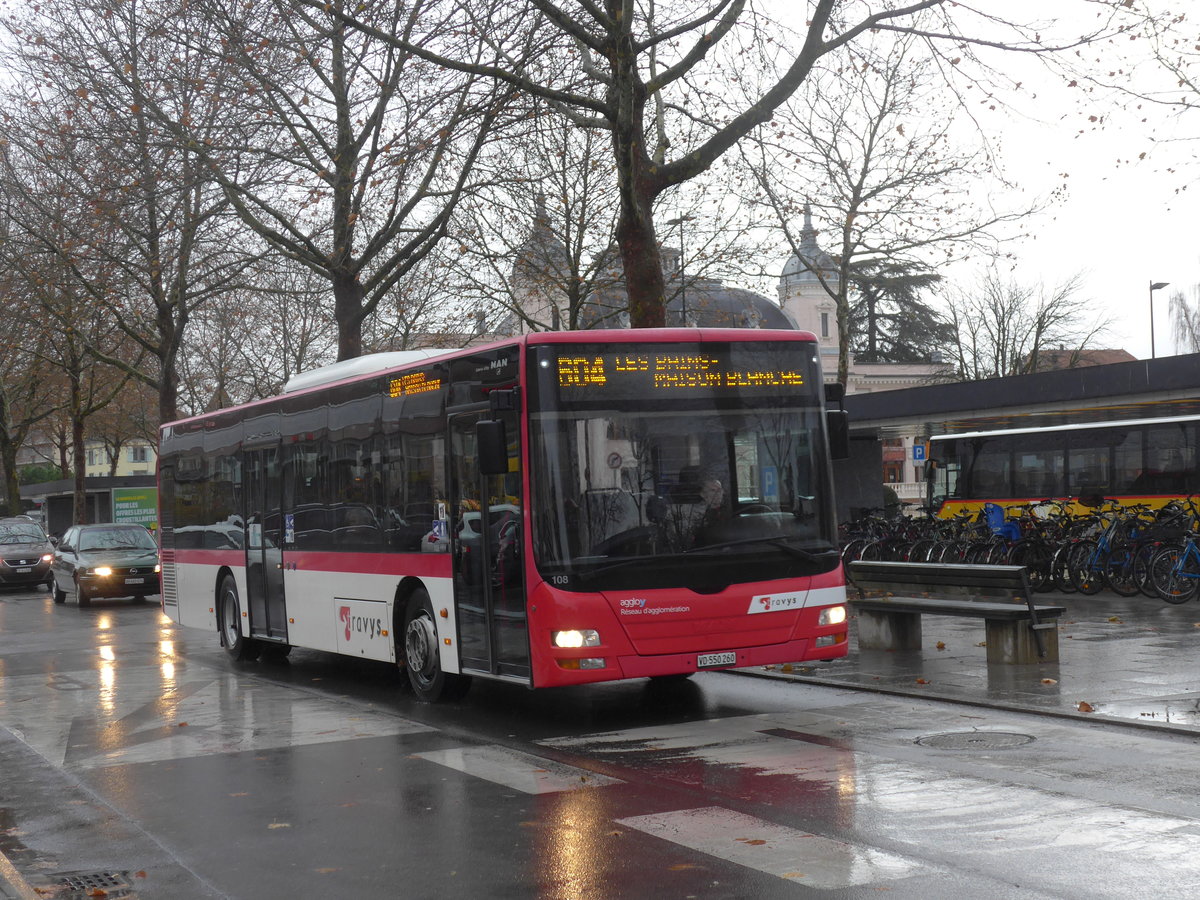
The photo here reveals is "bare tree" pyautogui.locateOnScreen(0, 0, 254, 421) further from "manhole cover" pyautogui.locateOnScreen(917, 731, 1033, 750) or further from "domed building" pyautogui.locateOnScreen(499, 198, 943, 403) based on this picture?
"manhole cover" pyautogui.locateOnScreen(917, 731, 1033, 750)

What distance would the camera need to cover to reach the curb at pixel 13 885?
241 inches

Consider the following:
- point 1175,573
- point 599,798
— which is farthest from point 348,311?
point 599,798

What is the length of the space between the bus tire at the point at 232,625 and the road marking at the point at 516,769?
7918mm

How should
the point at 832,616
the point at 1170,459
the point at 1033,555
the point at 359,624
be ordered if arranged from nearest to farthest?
the point at 832,616 → the point at 359,624 → the point at 1033,555 → the point at 1170,459

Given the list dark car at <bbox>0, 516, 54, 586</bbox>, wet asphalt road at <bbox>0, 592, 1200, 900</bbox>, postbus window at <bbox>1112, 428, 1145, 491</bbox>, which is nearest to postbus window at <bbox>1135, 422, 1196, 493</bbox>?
postbus window at <bbox>1112, 428, 1145, 491</bbox>

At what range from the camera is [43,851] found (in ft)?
24.1

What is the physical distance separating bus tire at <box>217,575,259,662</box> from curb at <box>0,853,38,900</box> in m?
10.5

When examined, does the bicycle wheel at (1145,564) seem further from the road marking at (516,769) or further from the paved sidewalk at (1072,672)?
the road marking at (516,769)

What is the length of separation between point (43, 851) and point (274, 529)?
8.76m

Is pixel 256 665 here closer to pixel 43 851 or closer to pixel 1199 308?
pixel 43 851

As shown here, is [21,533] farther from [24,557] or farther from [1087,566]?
[1087,566]

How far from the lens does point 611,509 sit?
1050 cm

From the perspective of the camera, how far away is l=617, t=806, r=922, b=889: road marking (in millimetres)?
6195

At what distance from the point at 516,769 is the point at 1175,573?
13.5 metres
